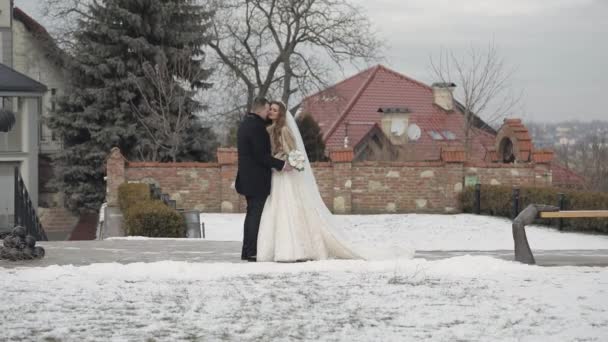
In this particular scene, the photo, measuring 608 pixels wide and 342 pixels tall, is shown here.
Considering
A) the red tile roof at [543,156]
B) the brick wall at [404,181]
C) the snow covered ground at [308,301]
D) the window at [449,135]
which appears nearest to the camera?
the snow covered ground at [308,301]

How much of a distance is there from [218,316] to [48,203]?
32.6 meters

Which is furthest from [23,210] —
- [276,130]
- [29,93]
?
[29,93]

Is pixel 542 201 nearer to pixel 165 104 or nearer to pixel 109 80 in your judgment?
pixel 165 104

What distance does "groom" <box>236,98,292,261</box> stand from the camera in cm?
1038

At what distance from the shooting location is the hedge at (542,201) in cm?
→ 2119

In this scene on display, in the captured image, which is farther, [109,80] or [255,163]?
[109,80]

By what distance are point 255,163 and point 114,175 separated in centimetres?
1571

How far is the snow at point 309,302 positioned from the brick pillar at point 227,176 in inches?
641

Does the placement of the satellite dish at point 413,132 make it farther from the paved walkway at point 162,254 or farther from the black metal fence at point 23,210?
the paved walkway at point 162,254

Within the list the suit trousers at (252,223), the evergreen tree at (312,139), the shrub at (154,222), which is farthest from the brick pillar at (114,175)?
the suit trousers at (252,223)

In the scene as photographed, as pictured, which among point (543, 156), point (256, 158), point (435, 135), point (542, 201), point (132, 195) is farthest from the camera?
point (435, 135)

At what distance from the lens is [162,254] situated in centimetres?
1161

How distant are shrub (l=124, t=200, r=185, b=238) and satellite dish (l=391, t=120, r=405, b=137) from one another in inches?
1011

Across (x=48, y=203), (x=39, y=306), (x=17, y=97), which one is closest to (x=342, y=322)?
(x=39, y=306)
